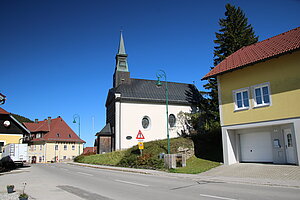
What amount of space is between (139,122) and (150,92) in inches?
228

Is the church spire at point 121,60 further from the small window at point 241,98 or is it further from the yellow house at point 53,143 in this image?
the yellow house at point 53,143

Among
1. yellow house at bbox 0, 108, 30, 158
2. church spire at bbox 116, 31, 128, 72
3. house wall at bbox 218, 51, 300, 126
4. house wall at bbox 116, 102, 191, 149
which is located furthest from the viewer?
church spire at bbox 116, 31, 128, 72

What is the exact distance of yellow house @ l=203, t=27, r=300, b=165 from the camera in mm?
15375

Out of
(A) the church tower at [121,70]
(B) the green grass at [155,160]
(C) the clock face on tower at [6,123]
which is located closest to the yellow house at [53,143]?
(A) the church tower at [121,70]

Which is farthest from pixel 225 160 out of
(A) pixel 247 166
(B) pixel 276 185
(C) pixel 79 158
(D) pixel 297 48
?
(C) pixel 79 158

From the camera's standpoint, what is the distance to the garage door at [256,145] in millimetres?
17312

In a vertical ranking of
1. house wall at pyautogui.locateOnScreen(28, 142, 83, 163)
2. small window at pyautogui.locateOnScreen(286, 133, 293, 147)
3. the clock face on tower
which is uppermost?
the clock face on tower

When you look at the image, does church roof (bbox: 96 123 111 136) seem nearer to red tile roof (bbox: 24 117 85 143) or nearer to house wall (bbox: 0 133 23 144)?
house wall (bbox: 0 133 23 144)

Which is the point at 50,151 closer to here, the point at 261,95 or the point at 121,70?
the point at 121,70

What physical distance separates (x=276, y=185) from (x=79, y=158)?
3318cm

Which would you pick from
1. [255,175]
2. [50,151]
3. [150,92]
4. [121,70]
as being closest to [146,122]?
[150,92]

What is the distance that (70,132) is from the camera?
196ft

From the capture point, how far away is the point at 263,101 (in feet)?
55.1

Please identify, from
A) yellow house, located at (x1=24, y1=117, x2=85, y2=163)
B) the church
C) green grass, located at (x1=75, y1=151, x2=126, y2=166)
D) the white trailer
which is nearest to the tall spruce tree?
the church
